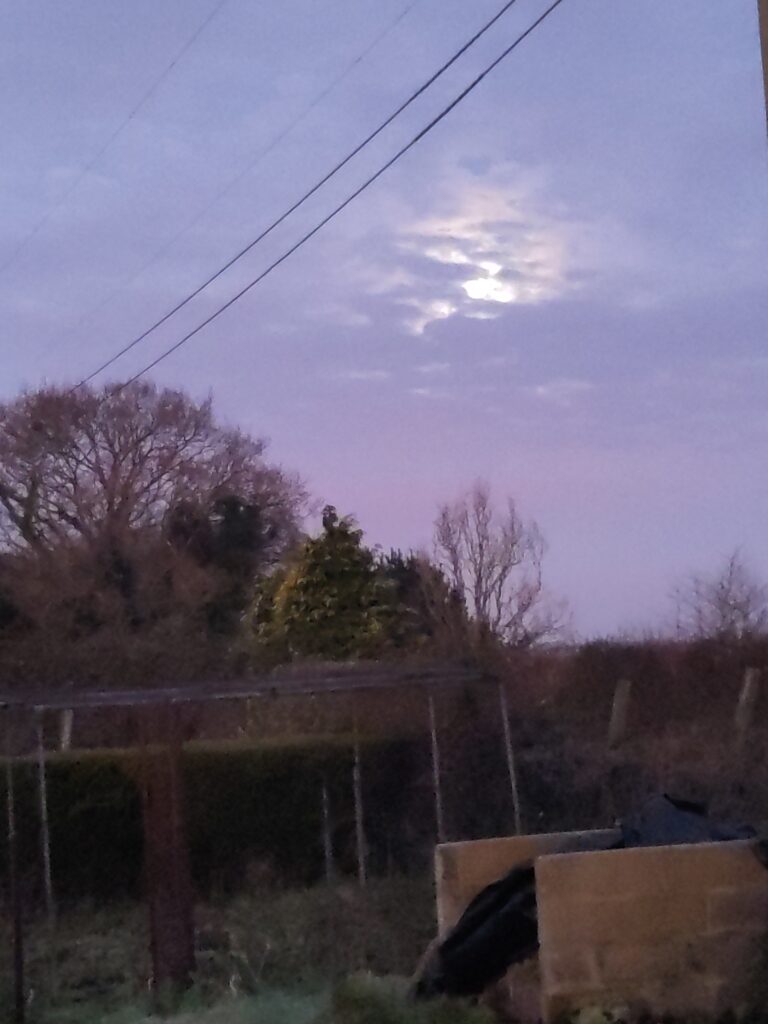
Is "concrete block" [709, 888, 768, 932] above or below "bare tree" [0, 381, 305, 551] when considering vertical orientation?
below

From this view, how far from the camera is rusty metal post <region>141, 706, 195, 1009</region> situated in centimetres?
861

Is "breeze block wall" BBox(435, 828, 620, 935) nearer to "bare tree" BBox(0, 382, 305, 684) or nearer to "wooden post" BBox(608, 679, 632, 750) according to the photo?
"wooden post" BBox(608, 679, 632, 750)

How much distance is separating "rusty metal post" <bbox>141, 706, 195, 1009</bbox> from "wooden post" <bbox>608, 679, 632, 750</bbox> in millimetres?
5315

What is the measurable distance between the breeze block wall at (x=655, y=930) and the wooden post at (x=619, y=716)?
713cm

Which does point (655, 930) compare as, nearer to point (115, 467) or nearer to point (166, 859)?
point (166, 859)

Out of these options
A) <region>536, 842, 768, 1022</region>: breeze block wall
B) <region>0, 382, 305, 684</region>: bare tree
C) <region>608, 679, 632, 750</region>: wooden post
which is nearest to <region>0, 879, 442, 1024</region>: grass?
<region>536, 842, 768, 1022</region>: breeze block wall

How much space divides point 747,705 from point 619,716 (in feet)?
4.20

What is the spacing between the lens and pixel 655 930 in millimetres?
6047

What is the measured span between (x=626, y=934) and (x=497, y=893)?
28.0 inches

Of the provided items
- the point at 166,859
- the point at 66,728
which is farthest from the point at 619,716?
the point at 66,728

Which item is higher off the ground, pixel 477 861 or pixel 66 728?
pixel 66 728

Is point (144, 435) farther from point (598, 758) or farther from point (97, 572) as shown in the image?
point (598, 758)

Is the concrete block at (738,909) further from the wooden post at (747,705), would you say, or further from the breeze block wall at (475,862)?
the wooden post at (747,705)

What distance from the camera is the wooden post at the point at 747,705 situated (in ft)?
41.5
